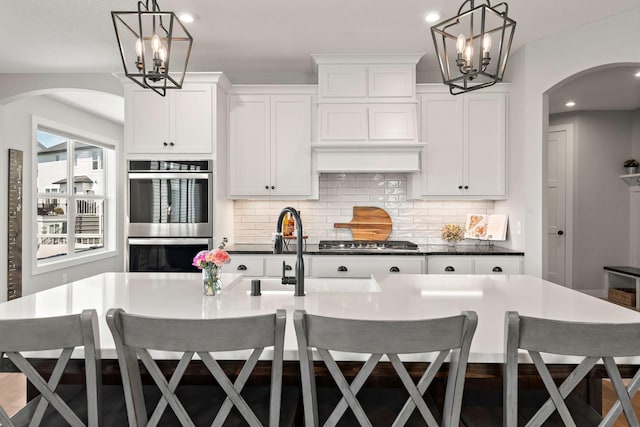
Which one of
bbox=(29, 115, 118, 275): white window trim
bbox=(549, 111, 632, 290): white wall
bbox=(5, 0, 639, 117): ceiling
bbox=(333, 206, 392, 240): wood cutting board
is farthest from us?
bbox=(549, 111, 632, 290): white wall

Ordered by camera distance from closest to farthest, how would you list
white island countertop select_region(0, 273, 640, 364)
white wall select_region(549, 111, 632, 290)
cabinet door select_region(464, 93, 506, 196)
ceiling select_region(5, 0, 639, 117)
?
white island countertop select_region(0, 273, 640, 364) < ceiling select_region(5, 0, 639, 117) < cabinet door select_region(464, 93, 506, 196) < white wall select_region(549, 111, 632, 290)

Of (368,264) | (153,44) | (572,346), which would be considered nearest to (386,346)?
(572,346)

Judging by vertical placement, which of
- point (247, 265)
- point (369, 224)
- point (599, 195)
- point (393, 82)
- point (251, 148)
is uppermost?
point (393, 82)

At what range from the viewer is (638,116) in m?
5.93

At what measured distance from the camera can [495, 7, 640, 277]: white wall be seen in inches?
127

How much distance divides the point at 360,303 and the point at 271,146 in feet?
8.48

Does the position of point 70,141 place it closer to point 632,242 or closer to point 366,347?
point 366,347

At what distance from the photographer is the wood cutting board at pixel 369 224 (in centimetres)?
428

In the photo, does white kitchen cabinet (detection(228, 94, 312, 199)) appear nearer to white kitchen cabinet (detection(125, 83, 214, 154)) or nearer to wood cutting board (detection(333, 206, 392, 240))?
white kitchen cabinet (detection(125, 83, 214, 154))

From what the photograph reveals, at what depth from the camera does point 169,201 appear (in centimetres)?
367

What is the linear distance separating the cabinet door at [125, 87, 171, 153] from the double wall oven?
7.6 inches

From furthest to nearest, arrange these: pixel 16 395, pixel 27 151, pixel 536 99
Result: pixel 27 151 → pixel 536 99 → pixel 16 395

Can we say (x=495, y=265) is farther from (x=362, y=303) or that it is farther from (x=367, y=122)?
(x=362, y=303)

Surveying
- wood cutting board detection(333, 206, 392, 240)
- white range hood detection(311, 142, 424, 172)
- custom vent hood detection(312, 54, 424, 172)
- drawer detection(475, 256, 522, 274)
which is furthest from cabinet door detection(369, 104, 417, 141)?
drawer detection(475, 256, 522, 274)
